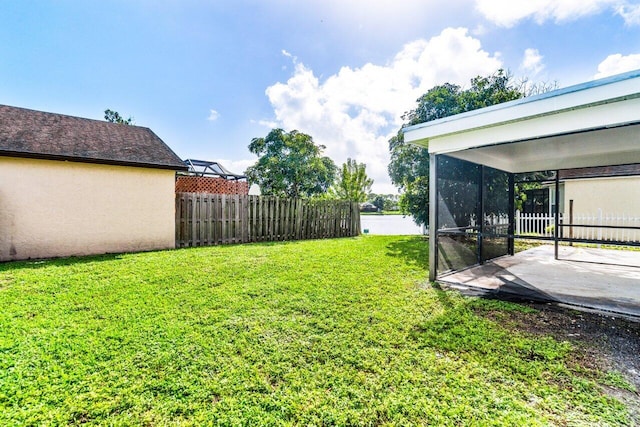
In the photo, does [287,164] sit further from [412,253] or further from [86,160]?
[412,253]

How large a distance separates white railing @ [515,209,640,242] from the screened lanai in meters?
0.66

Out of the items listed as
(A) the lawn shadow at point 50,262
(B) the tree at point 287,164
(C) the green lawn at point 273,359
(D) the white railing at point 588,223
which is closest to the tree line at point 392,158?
(B) the tree at point 287,164

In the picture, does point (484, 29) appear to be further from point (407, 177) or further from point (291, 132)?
point (291, 132)

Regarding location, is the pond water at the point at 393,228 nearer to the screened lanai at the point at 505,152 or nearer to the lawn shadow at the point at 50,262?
the screened lanai at the point at 505,152

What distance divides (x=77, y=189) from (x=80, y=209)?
511 mm

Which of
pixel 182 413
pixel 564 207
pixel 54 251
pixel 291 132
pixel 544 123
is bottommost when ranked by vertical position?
pixel 182 413

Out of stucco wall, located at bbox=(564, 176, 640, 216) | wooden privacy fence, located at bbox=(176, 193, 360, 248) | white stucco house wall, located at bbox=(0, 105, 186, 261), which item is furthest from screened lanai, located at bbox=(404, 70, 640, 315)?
white stucco house wall, located at bbox=(0, 105, 186, 261)

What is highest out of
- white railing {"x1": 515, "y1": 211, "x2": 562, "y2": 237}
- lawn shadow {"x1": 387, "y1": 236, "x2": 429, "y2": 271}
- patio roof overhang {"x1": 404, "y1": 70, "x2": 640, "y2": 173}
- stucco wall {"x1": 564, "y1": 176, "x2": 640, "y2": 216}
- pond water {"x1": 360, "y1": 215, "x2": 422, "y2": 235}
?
patio roof overhang {"x1": 404, "y1": 70, "x2": 640, "y2": 173}

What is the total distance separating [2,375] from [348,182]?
67.2ft

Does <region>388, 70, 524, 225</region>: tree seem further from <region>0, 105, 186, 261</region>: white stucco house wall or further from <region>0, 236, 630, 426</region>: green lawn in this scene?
<region>0, 105, 186, 261</region>: white stucco house wall

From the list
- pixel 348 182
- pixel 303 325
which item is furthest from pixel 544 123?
pixel 348 182

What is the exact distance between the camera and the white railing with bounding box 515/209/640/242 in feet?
29.1

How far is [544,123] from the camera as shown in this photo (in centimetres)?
380

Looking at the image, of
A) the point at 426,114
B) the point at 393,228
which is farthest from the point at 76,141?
the point at 393,228
